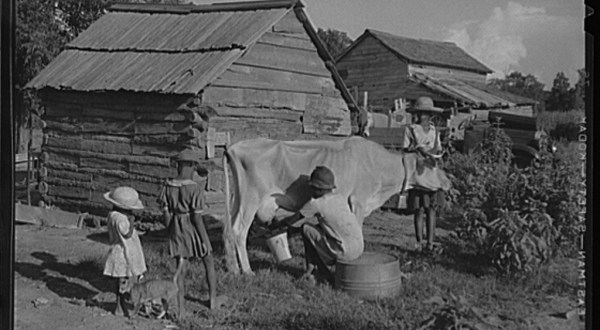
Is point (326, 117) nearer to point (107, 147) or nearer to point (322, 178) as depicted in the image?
point (322, 178)

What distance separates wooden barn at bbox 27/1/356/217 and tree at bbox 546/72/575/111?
4.14 ft

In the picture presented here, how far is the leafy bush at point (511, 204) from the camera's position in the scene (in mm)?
3730

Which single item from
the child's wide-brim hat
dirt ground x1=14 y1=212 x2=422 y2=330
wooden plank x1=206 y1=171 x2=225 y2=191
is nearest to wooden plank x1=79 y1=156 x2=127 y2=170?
dirt ground x1=14 y1=212 x2=422 y2=330

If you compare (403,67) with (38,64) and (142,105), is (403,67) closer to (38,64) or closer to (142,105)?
(142,105)

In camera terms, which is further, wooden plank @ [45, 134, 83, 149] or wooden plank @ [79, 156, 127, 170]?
wooden plank @ [45, 134, 83, 149]

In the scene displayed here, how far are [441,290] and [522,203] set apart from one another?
0.74 m

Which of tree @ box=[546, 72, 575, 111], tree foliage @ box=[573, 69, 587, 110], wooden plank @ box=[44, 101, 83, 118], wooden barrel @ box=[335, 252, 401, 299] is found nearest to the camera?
tree foliage @ box=[573, 69, 587, 110]

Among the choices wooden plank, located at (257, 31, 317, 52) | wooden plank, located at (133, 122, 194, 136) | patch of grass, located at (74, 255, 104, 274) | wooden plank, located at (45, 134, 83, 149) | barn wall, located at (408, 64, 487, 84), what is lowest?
patch of grass, located at (74, 255, 104, 274)

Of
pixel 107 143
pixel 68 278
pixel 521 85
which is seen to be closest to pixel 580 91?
pixel 521 85

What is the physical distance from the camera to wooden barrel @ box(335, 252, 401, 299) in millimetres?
3832

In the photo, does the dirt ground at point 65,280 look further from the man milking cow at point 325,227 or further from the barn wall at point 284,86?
the barn wall at point 284,86

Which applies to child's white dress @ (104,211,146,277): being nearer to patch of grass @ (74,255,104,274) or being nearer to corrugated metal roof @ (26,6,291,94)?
patch of grass @ (74,255,104,274)

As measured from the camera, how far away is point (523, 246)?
3.92 m

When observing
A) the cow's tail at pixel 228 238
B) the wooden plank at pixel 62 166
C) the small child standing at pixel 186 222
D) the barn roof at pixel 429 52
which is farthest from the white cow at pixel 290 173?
the wooden plank at pixel 62 166
